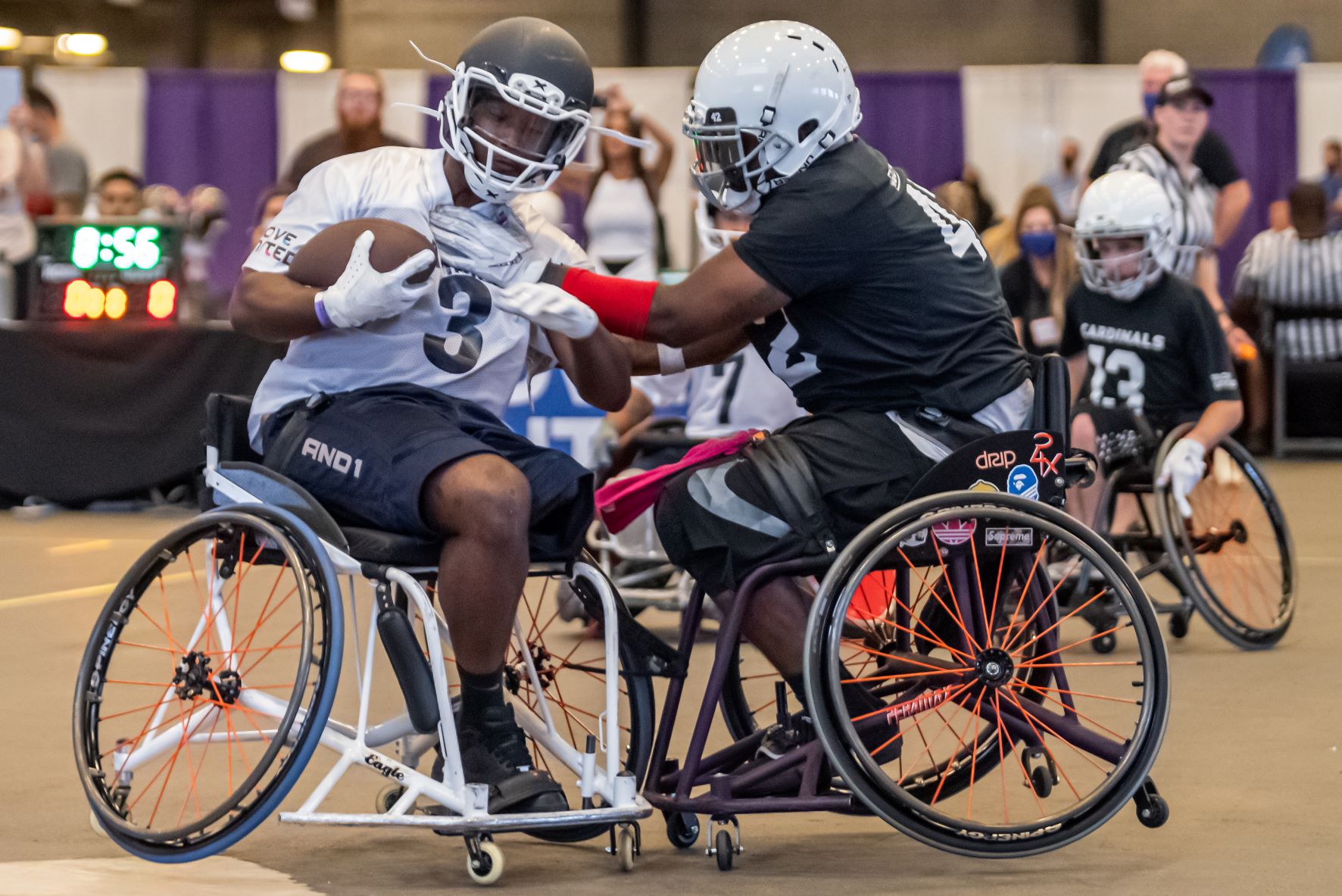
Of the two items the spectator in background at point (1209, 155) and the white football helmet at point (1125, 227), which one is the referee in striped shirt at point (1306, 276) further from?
the white football helmet at point (1125, 227)

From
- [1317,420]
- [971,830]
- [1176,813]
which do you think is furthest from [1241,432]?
[971,830]

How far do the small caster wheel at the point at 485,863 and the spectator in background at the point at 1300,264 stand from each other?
28.6 feet

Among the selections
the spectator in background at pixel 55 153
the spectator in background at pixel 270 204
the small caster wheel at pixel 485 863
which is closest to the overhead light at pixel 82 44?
the spectator in background at pixel 55 153

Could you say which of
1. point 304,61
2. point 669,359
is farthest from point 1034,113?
point 669,359

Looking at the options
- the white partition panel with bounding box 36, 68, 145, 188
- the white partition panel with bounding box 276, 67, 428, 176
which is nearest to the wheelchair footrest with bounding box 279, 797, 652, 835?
the white partition panel with bounding box 276, 67, 428, 176

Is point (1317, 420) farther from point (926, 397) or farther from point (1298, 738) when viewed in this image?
point (926, 397)

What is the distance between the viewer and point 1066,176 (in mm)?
12250

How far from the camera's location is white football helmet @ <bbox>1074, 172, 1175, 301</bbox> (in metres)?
5.92

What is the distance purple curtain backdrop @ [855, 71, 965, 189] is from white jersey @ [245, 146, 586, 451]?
9320 mm

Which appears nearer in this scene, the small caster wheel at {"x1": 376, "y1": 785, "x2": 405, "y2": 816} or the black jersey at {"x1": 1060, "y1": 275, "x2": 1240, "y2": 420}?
the small caster wheel at {"x1": 376, "y1": 785, "x2": 405, "y2": 816}

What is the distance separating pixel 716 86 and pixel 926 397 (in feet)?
2.26

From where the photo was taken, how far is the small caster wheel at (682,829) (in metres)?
3.59

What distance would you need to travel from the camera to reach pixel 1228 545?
6461 millimetres

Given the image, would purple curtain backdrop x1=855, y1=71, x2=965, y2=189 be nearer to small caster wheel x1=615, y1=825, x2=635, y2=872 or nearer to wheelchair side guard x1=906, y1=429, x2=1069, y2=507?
wheelchair side guard x1=906, y1=429, x2=1069, y2=507
